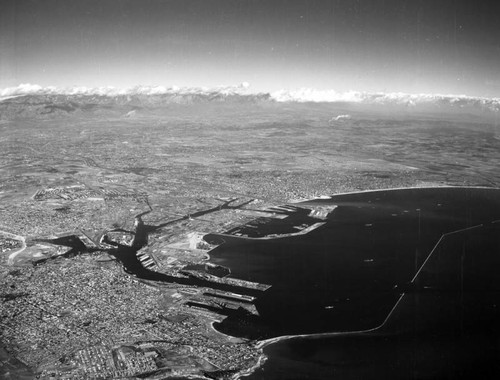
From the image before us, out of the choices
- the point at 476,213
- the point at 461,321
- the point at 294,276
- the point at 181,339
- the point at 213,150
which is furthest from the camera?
the point at 213,150

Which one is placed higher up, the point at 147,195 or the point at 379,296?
the point at 147,195

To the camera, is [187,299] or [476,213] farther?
[476,213]

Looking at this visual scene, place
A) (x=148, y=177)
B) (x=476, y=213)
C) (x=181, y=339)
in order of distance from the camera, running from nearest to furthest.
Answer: (x=181, y=339) < (x=476, y=213) < (x=148, y=177)

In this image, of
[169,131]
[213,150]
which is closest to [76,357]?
[213,150]

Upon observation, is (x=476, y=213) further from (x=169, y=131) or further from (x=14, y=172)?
(x=169, y=131)

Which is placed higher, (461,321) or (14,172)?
(14,172)

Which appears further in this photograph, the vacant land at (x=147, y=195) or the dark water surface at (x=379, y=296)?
the vacant land at (x=147, y=195)

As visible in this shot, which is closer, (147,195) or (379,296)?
(379,296)

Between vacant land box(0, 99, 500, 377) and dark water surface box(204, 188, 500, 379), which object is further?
vacant land box(0, 99, 500, 377)
